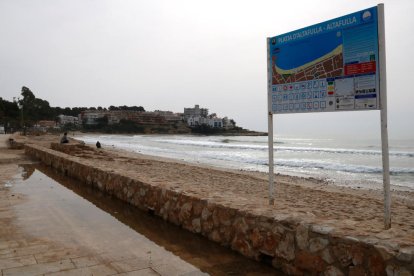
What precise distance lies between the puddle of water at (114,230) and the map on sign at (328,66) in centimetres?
200

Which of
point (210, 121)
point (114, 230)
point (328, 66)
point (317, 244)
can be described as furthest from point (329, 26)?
point (210, 121)

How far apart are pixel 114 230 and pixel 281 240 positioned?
8.68 feet

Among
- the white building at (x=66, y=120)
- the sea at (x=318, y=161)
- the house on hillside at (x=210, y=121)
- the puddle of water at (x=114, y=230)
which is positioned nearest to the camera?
the puddle of water at (x=114, y=230)

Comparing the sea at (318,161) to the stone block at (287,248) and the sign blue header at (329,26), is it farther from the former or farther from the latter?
the stone block at (287,248)

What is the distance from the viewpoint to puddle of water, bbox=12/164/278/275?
166 inches

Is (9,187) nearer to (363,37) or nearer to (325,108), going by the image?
(325,108)

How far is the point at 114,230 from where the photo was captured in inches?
214

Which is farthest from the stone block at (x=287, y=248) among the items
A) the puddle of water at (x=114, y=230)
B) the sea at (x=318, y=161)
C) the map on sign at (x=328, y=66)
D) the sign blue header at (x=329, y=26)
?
the sea at (x=318, y=161)

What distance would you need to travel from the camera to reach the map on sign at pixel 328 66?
12.6 feet

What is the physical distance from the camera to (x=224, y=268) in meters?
4.01

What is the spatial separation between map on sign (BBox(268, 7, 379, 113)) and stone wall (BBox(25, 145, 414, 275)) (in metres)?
1.44

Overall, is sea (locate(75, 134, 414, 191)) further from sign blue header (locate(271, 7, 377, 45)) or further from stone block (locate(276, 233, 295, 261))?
stone block (locate(276, 233, 295, 261))

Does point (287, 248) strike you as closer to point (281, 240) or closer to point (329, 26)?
point (281, 240)

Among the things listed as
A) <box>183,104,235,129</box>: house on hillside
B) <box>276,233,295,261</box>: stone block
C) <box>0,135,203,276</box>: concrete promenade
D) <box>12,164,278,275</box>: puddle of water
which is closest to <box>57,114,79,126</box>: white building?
<box>183,104,235,129</box>: house on hillside
